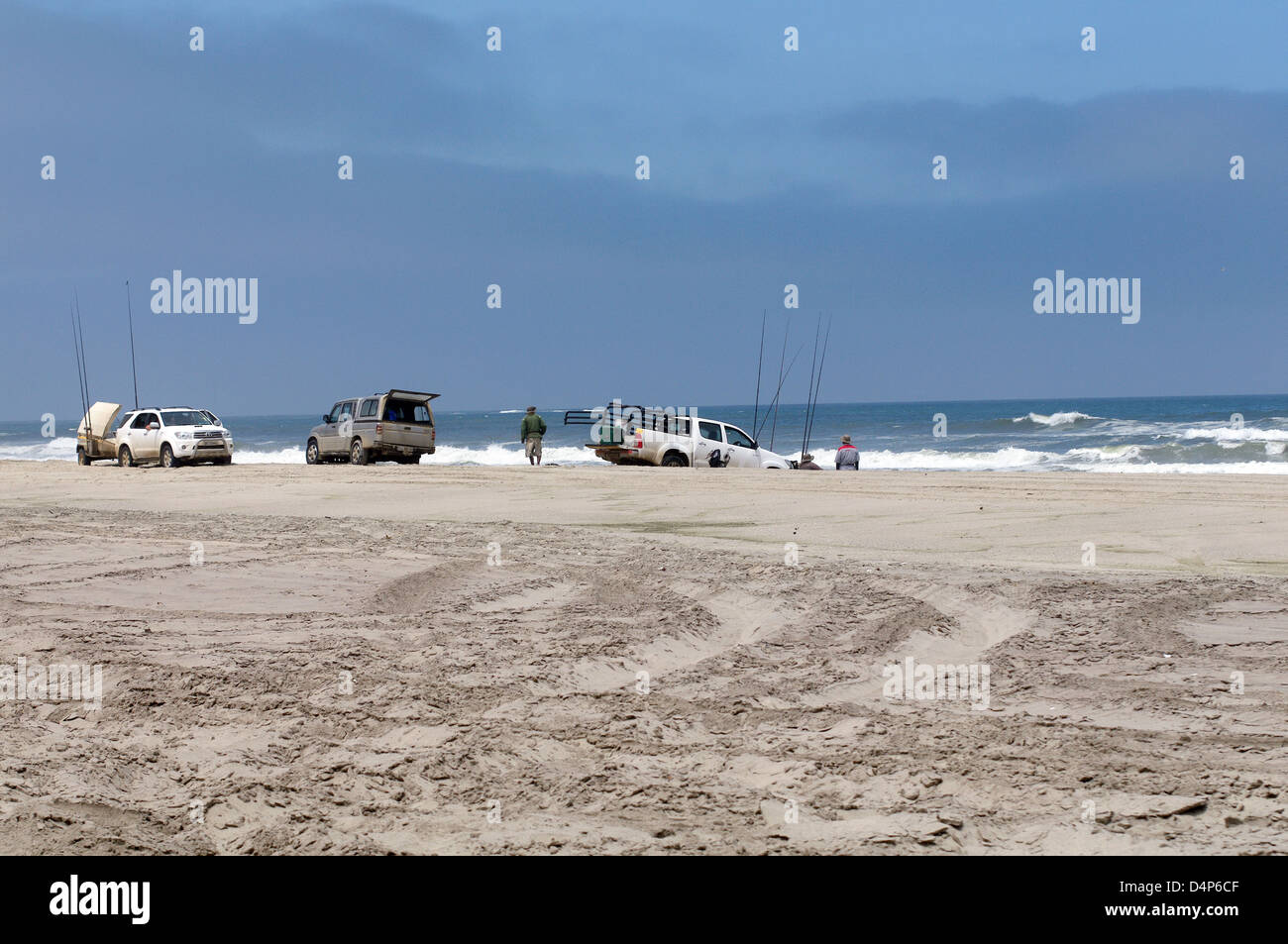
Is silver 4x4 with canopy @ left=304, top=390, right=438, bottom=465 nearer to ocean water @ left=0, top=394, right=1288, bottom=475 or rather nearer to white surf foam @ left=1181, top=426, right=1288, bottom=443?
ocean water @ left=0, top=394, right=1288, bottom=475

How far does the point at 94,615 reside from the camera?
6.94 metres

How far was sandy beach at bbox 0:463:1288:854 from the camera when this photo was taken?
376 centimetres

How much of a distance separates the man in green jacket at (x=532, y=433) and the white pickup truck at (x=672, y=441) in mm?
4233

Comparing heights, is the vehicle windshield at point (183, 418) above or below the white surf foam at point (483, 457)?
above

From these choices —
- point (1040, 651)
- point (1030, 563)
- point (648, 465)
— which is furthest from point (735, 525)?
point (648, 465)

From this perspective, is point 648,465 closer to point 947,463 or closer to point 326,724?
point 947,463

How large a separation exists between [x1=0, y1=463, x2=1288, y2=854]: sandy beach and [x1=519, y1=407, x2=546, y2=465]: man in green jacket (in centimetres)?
1798

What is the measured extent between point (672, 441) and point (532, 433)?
6.10 metres

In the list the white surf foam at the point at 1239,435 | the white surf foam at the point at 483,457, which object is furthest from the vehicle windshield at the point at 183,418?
the white surf foam at the point at 1239,435

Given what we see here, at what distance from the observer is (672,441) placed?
2472 centimetres

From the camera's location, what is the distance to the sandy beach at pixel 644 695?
3760 mm

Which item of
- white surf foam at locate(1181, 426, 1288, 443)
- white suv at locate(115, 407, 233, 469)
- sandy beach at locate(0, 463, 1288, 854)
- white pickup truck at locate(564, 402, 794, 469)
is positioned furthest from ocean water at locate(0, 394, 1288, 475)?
sandy beach at locate(0, 463, 1288, 854)

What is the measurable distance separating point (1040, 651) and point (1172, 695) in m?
0.93

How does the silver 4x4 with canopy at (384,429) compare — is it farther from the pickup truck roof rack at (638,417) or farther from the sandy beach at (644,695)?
the sandy beach at (644,695)
